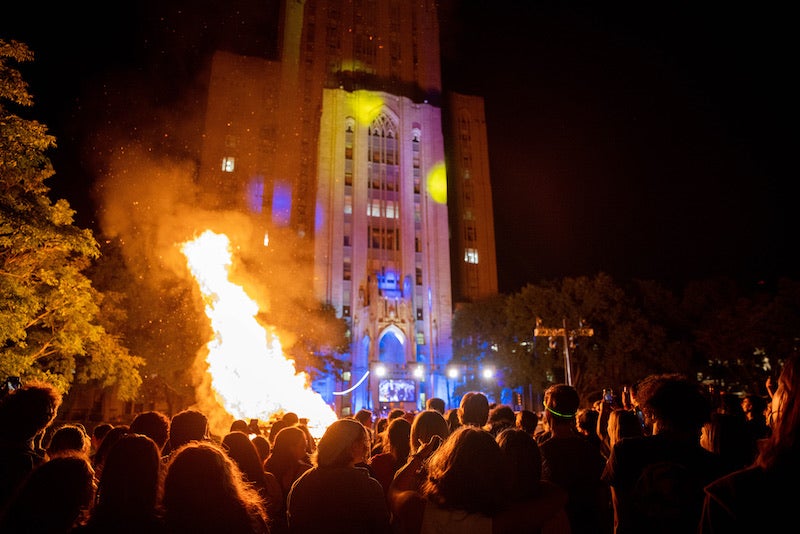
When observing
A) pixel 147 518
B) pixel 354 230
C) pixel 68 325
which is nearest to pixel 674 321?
pixel 354 230

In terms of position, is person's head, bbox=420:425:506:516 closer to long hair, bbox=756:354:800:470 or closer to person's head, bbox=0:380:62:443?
long hair, bbox=756:354:800:470

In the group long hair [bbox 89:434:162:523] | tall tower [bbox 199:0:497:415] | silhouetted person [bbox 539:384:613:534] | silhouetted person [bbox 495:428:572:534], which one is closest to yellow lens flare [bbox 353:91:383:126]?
tall tower [bbox 199:0:497:415]

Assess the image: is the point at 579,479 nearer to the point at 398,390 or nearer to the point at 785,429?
the point at 785,429

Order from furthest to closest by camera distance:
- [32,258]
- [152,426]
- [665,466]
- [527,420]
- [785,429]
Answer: [32,258], [527,420], [152,426], [665,466], [785,429]

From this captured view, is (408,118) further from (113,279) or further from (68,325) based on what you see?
(68,325)

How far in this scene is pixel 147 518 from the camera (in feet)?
8.66

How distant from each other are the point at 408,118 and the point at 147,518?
62.9m

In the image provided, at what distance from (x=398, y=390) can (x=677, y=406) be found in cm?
4781

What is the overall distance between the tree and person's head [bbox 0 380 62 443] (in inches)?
430

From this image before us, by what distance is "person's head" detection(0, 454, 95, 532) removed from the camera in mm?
2521

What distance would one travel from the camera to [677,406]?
366cm

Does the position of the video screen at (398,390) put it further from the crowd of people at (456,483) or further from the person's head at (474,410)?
the crowd of people at (456,483)

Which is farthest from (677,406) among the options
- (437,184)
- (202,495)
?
(437,184)

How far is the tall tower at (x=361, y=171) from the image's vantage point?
5316cm
